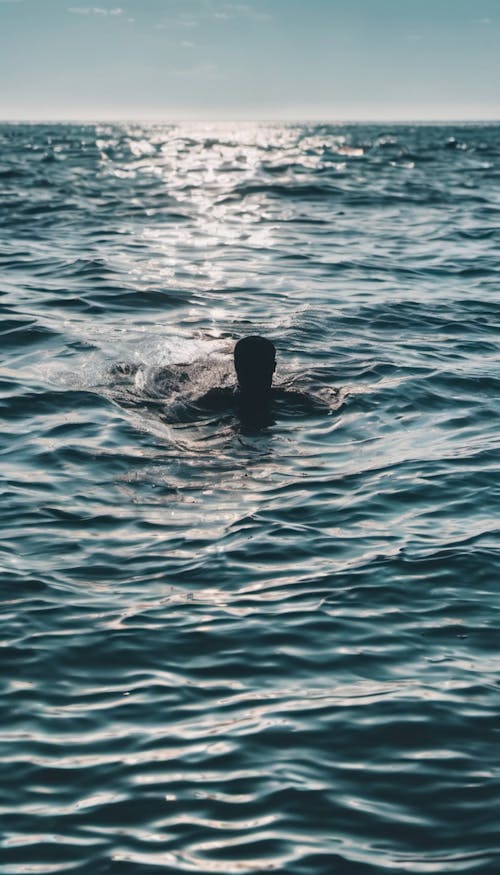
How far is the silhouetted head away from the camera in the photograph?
415 inches

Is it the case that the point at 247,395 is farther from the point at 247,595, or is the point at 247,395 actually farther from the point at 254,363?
the point at 247,595

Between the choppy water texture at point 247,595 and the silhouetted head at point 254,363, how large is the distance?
0.65m

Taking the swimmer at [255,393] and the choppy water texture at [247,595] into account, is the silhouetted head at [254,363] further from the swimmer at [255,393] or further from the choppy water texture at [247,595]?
the choppy water texture at [247,595]

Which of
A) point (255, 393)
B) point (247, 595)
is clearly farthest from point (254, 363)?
point (247, 595)

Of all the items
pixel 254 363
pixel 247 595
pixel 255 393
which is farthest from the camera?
pixel 255 393

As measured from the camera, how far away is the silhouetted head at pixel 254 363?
1055 centimetres

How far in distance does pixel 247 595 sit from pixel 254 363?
4.11m

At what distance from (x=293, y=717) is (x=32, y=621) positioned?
190cm

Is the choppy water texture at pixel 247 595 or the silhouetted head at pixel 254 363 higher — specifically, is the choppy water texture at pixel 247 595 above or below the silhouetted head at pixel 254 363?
below

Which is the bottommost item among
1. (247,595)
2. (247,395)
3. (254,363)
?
(247,595)

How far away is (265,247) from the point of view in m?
24.4

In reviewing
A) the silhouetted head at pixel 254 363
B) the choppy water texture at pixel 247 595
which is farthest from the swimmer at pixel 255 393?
the choppy water texture at pixel 247 595

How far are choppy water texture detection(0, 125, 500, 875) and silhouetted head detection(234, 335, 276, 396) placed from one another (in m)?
0.65

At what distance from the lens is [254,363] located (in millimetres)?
10656
